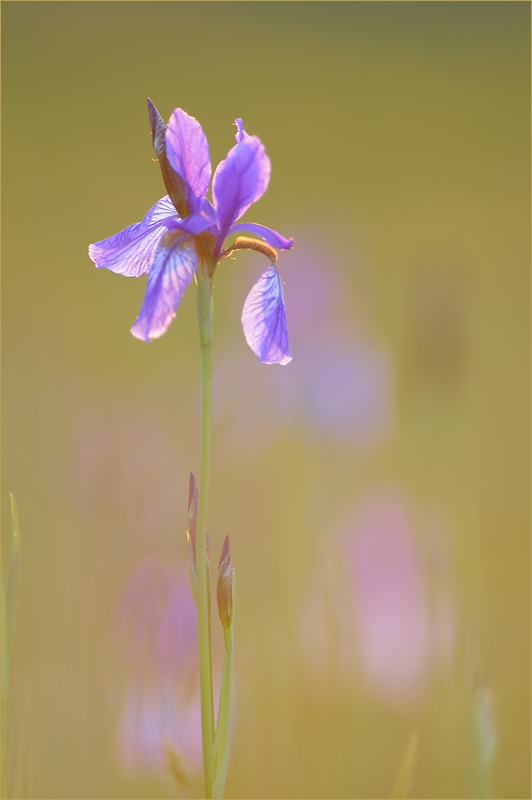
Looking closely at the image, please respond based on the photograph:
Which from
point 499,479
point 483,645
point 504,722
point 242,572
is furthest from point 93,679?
point 499,479

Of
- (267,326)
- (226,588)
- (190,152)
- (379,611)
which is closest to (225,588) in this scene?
(226,588)

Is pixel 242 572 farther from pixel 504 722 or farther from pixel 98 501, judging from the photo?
pixel 504 722

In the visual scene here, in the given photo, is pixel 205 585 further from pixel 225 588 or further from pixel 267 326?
pixel 267 326

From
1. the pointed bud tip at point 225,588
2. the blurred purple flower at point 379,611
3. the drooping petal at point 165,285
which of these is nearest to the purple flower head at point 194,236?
the drooping petal at point 165,285

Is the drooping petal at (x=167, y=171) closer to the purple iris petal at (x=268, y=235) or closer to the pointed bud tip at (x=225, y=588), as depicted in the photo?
the purple iris petal at (x=268, y=235)

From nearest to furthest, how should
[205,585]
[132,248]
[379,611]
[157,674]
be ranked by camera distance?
[205,585], [132,248], [157,674], [379,611]
